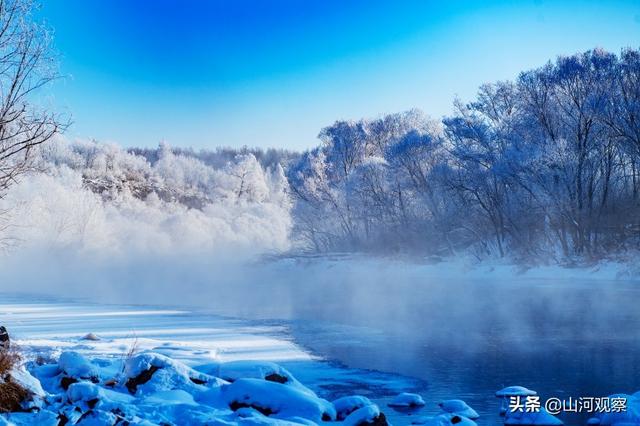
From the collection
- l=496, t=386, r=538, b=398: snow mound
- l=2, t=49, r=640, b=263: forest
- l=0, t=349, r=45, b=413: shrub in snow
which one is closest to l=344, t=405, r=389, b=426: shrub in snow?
l=496, t=386, r=538, b=398: snow mound

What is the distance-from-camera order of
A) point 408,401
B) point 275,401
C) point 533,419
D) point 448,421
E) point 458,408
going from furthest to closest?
point 408,401 < point 458,408 < point 533,419 < point 275,401 < point 448,421

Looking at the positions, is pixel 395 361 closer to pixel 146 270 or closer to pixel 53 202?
pixel 146 270

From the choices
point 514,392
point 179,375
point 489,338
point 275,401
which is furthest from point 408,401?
point 489,338

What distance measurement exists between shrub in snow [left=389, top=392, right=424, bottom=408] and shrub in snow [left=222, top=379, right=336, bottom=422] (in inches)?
56.4

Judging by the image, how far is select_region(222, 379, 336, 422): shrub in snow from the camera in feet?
25.7

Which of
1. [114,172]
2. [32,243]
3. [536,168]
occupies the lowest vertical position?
[32,243]

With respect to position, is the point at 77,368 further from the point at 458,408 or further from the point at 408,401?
the point at 458,408

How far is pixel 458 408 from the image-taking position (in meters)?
8.62

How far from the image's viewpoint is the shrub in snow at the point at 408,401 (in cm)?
918

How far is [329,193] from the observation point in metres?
55.1

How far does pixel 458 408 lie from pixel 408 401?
2.78ft

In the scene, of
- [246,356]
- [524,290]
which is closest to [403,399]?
[246,356]

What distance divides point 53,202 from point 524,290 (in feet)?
151

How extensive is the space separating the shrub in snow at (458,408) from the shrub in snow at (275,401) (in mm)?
1706
